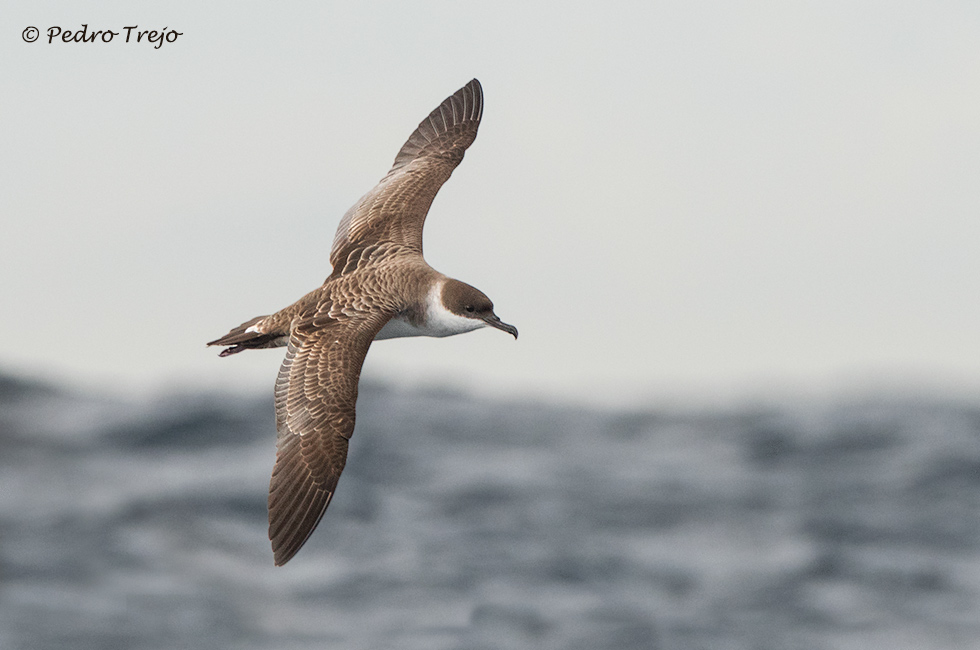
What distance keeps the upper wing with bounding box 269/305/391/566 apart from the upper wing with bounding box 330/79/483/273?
4.77 ft

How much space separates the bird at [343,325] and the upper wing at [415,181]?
0.04 ft

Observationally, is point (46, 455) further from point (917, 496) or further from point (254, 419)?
point (917, 496)

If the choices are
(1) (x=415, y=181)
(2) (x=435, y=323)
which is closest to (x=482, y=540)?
(1) (x=415, y=181)

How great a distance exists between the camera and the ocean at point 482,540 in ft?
58.0

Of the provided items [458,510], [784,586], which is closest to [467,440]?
[458,510]

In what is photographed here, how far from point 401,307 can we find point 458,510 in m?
12.3

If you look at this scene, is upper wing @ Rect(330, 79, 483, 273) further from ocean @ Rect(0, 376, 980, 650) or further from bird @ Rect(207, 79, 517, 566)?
ocean @ Rect(0, 376, 980, 650)

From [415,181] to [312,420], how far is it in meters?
3.51

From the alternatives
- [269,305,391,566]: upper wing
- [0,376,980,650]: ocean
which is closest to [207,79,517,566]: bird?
[269,305,391,566]: upper wing

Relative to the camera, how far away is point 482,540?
20000 millimetres

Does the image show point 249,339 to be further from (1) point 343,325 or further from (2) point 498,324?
(2) point 498,324

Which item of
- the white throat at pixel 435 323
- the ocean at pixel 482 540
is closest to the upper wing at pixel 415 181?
the white throat at pixel 435 323

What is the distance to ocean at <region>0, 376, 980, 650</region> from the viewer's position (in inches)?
696

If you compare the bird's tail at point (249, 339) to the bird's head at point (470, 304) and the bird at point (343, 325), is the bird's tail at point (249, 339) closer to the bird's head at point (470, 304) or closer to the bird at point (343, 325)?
the bird at point (343, 325)
